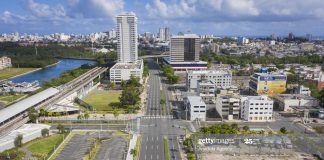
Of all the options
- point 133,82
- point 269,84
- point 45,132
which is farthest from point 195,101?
point 133,82

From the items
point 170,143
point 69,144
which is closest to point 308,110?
point 170,143

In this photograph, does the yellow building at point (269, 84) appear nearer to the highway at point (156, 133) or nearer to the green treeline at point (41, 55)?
the highway at point (156, 133)

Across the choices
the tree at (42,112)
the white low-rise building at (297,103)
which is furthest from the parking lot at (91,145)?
the white low-rise building at (297,103)

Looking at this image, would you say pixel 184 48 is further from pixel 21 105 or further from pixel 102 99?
pixel 21 105

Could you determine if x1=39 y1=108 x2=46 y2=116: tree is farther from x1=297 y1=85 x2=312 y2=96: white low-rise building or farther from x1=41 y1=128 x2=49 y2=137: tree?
x1=297 y1=85 x2=312 y2=96: white low-rise building

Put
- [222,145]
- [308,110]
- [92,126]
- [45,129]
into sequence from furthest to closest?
[308,110] < [92,126] < [45,129] < [222,145]

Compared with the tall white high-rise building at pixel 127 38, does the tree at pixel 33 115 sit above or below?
below

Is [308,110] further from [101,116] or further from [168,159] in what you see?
[101,116]
